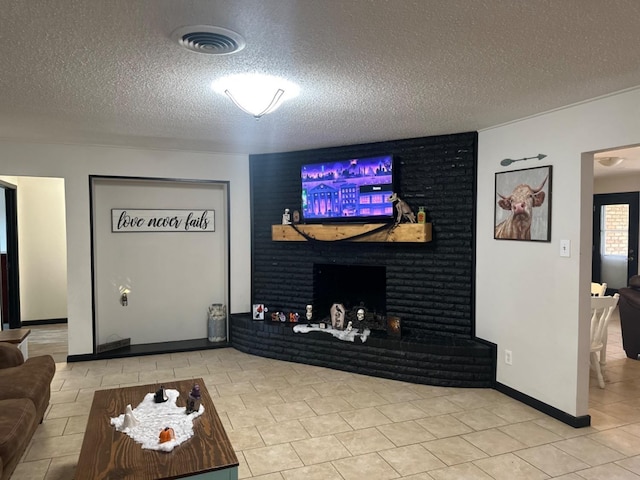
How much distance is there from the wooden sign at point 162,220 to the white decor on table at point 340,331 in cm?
168

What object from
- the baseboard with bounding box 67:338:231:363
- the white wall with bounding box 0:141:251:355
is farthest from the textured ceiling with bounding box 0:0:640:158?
the baseboard with bounding box 67:338:231:363

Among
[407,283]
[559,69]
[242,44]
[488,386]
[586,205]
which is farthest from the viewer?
[407,283]

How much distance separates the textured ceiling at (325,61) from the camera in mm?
1739

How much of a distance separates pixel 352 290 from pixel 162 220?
2.35 metres

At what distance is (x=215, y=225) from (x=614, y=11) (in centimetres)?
438

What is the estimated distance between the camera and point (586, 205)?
3051mm

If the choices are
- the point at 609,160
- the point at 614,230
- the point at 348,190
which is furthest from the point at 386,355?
the point at 614,230

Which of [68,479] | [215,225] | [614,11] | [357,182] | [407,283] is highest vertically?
[614,11]

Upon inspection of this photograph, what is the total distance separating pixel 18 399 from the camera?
2561 millimetres

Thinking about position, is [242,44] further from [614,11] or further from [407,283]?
[407,283]

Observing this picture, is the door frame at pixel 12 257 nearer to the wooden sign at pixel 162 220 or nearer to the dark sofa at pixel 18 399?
the wooden sign at pixel 162 220

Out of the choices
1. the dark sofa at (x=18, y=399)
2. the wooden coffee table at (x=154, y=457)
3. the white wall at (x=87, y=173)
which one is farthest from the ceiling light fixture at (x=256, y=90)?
the white wall at (x=87, y=173)

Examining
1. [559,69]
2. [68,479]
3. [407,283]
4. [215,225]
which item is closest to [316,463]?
[68,479]

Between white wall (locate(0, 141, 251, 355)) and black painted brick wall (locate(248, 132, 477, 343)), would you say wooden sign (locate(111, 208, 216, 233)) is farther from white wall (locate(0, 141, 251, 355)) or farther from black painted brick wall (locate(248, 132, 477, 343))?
black painted brick wall (locate(248, 132, 477, 343))
